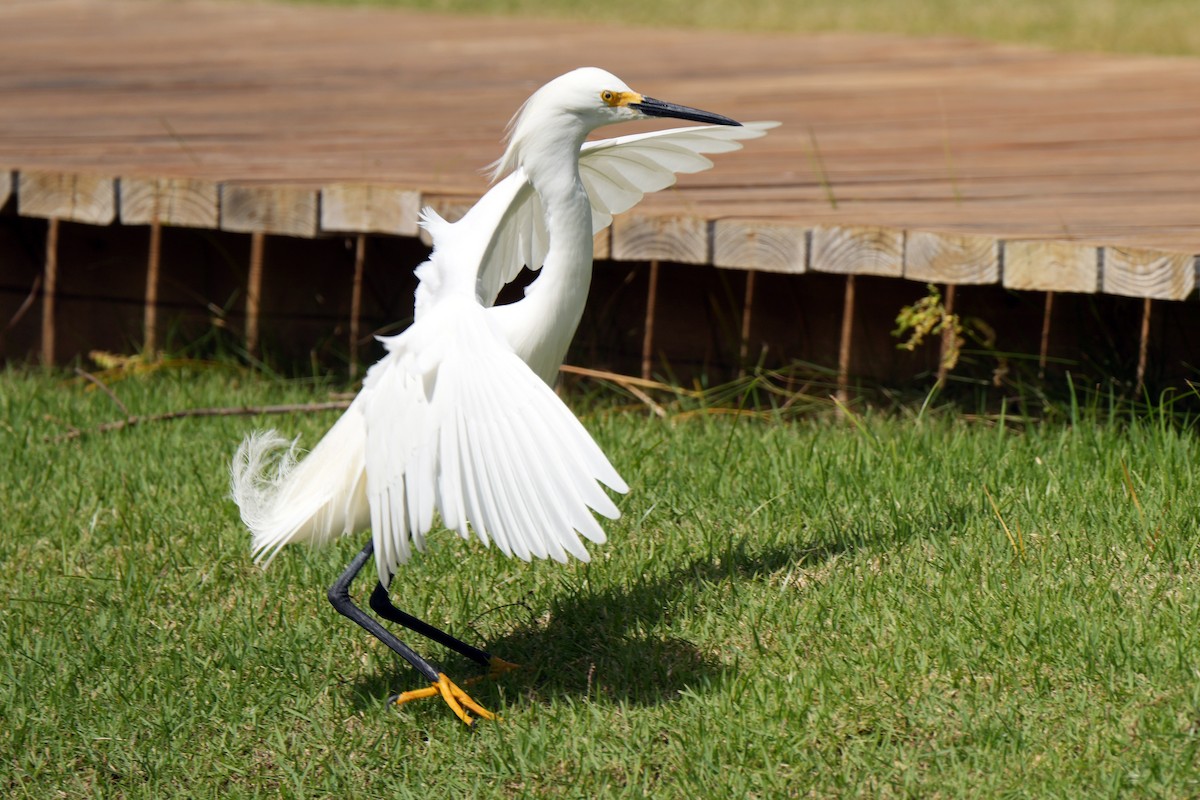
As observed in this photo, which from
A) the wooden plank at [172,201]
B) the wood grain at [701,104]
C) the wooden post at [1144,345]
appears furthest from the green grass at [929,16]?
the wooden plank at [172,201]

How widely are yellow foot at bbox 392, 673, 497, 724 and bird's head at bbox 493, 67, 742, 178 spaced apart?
1.06 meters

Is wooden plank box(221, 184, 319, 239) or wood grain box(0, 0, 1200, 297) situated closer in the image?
wood grain box(0, 0, 1200, 297)

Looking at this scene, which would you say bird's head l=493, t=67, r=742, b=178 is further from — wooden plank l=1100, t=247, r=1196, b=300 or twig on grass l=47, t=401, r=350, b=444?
twig on grass l=47, t=401, r=350, b=444

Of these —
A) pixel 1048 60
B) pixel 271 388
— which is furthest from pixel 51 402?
pixel 1048 60

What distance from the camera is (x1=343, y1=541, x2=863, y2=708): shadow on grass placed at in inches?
106

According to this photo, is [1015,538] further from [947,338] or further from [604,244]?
[604,244]

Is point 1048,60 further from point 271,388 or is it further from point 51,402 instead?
point 51,402

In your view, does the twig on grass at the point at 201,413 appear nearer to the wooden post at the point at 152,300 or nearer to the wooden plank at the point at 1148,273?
the wooden post at the point at 152,300

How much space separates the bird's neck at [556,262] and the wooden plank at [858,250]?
1125 mm

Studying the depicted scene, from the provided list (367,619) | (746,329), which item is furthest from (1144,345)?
(367,619)

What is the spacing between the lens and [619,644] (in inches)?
111

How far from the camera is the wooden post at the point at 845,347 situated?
4.06 meters

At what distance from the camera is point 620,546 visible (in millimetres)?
3246

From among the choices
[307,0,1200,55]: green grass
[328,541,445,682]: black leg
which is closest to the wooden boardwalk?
[328,541,445,682]: black leg
